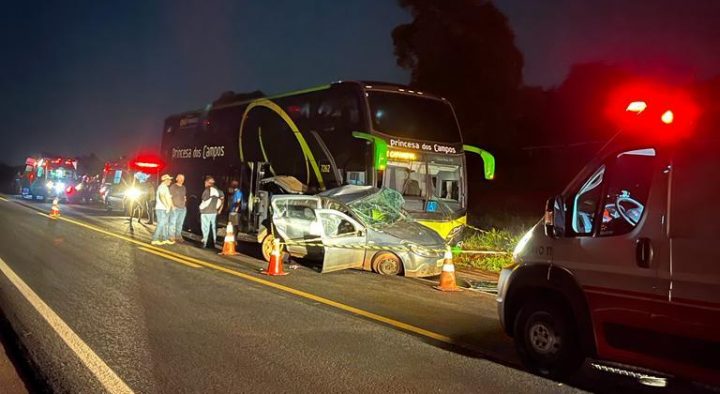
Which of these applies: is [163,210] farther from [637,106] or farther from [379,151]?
[637,106]

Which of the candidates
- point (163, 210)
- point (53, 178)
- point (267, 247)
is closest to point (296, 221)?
point (267, 247)

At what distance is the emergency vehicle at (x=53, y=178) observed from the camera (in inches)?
1416

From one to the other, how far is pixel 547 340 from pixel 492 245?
34.7ft

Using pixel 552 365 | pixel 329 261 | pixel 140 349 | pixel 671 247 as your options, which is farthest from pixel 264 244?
pixel 671 247

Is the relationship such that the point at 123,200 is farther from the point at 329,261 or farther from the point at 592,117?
the point at 592,117

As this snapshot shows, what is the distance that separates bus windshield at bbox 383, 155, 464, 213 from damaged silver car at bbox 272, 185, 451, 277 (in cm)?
192

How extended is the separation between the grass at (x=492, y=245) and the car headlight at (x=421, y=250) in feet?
7.91

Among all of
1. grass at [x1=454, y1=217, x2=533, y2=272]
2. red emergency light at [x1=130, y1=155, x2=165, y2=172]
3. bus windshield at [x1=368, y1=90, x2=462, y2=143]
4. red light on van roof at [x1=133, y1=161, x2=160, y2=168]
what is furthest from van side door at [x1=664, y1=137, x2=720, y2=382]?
red light on van roof at [x1=133, y1=161, x2=160, y2=168]

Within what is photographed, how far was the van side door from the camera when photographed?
4227 mm

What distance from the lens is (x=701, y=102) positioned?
184 inches

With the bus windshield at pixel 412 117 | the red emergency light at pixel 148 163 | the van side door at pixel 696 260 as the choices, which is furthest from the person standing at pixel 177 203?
the van side door at pixel 696 260

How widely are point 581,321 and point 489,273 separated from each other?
8.04m

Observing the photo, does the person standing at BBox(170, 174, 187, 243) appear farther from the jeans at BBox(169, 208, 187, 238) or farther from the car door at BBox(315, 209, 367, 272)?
the car door at BBox(315, 209, 367, 272)

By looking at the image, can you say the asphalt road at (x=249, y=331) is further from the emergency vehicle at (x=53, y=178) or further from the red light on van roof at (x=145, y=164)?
the emergency vehicle at (x=53, y=178)
